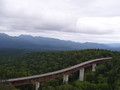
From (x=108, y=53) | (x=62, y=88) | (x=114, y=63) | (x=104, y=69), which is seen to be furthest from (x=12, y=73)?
(x=108, y=53)

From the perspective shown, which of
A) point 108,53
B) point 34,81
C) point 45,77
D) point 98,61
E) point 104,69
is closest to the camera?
point 34,81

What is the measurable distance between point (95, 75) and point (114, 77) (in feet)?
45.2

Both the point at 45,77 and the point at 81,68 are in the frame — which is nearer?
the point at 45,77

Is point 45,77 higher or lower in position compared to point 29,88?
higher

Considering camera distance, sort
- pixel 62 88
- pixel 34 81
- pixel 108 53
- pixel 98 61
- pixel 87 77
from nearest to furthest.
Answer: pixel 62 88 < pixel 34 81 < pixel 87 77 < pixel 98 61 < pixel 108 53

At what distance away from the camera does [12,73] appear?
3706 inches

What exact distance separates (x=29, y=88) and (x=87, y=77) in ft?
107

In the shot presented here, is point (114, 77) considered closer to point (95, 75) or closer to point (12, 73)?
point (95, 75)

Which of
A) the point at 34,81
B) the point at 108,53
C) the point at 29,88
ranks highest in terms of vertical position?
the point at 108,53

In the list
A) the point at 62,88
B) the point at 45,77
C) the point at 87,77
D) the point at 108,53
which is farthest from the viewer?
the point at 108,53

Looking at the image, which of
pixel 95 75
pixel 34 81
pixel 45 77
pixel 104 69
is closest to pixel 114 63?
pixel 104 69

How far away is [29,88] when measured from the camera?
8444cm

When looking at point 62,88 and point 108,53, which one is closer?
point 62,88

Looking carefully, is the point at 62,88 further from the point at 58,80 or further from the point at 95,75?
the point at 95,75
